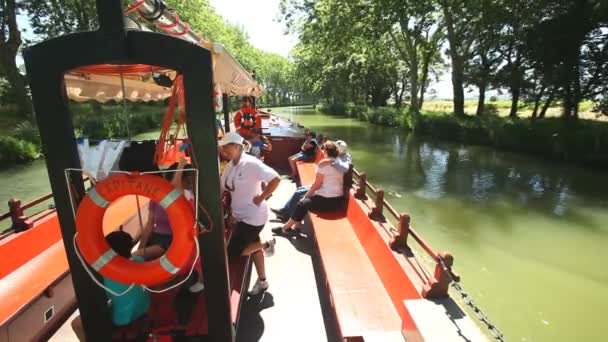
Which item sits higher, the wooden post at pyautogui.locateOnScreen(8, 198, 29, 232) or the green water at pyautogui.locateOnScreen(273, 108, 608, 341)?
the wooden post at pyautogui.locateOnScreen(8, 198, 29, 232)

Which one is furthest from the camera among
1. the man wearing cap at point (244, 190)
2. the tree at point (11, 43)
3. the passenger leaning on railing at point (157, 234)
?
the tree at point (11, 43)

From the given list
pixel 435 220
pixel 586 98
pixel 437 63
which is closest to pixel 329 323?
pixel 435 220

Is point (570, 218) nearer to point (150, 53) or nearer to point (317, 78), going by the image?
point (150, 53)

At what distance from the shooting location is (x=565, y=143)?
46.0 ft

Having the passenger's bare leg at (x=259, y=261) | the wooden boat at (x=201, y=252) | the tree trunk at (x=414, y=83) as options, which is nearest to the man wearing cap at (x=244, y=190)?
the passenger's bare leg at (x=259, y=261)

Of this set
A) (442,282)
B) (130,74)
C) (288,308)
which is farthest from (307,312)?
(130,74)

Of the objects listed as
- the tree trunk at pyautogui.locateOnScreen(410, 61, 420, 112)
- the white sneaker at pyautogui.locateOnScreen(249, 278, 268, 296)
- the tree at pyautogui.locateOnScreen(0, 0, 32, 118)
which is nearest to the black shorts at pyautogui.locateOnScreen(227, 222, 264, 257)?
the white sneaker at pyautogui.locateOnScreen(249, 278, 268, 296)

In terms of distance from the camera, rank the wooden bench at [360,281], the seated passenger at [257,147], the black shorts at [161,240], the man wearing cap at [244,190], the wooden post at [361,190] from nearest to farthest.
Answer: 1. the wooden bench at [360,281]
2. the black shorts at [161,240]
3. the man wearing cap at [244,190]
4. the wooden post at [361,190]
5. the seated passenger at [257,147]

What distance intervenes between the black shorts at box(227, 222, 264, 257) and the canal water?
351cm

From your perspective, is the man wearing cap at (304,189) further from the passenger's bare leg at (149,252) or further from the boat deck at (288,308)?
the passenger's bare leg at (149,252)

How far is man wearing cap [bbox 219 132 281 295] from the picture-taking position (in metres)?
3.35

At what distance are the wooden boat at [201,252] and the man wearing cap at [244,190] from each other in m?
0.29

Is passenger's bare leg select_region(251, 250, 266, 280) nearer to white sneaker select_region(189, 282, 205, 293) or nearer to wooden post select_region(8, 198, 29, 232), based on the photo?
white sneaker select_region(189, 282, 205, 293)

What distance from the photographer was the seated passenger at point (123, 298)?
8.05ft
